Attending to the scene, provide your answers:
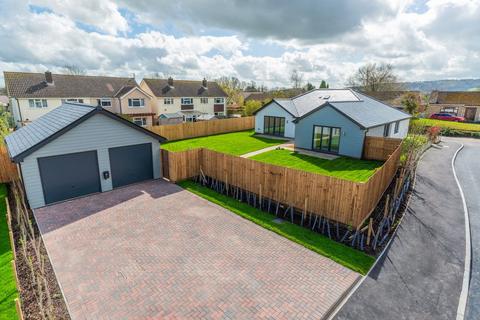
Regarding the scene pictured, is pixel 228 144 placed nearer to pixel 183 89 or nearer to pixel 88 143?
pixel 88 143

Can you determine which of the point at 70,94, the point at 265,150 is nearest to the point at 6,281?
the point at 265,150

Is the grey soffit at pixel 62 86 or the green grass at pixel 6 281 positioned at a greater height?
the grey soffit at pixel 62 86

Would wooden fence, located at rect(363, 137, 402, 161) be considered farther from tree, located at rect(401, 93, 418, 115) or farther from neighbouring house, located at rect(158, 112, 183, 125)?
neighbouring house, located at rect(158, 112, 183, 125)

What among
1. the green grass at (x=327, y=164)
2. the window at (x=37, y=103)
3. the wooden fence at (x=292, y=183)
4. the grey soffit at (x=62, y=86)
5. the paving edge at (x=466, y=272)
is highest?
the grey soffit at (x=62, y=86)

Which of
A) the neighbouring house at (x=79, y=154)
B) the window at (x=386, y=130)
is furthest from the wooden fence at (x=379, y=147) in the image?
the neighbouring house at (x=79, y=154)

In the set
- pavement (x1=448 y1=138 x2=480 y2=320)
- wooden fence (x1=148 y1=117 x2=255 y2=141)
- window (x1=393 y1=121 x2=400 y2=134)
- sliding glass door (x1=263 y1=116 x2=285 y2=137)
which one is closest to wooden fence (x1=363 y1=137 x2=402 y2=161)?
pavement (x1=448 y1=138 x2=480 y2=320)

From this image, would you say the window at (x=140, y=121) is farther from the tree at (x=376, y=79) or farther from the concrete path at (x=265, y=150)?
the tree at (x=376, y=79)

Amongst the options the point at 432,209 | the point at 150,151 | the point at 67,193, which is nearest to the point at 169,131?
the point at 150,151

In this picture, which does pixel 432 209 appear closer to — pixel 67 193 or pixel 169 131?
pixel 67 193
